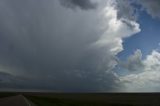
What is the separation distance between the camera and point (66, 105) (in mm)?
77062

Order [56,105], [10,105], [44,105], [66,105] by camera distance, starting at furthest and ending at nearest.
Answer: [66,105] → [56,105] → [44,105] → [10,105]

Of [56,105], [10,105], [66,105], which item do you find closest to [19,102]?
[10,105]

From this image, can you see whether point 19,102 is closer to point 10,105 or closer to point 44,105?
point 10,105

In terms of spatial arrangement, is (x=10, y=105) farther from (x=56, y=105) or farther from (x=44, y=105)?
(x=56, y=105)

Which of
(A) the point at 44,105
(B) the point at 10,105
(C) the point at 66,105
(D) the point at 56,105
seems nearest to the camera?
(B) the point at 10,105

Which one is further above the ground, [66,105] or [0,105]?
[66,105]

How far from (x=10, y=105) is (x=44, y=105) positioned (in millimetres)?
24072

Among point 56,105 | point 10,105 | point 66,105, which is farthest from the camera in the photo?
point 66,105

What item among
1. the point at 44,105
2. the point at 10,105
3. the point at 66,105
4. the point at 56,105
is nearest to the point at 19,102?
the point at 10,105

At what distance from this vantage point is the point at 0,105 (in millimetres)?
42531

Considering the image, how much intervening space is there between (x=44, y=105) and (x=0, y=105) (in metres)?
23.9

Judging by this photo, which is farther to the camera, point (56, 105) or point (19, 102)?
point (56, 105)

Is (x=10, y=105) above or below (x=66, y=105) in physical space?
below

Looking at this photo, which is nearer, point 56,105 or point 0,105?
point 0,105
